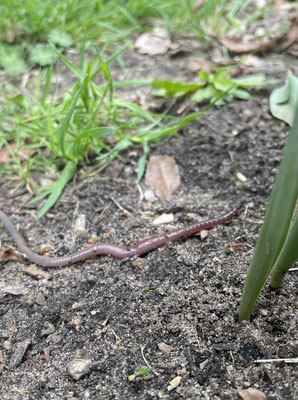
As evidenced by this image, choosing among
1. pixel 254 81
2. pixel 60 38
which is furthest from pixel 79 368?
pixel 60 38

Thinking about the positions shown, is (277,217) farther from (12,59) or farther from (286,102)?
(12,59)

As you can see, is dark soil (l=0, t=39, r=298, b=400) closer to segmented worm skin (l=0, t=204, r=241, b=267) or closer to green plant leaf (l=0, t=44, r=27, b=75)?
segmented worm skin (l=0, t=204, r=241, b=267)

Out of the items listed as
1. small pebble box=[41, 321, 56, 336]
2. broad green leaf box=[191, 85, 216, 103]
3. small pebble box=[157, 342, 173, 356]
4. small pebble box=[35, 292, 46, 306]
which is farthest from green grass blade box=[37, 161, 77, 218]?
small pebble box=[157, 342, 173, 356]

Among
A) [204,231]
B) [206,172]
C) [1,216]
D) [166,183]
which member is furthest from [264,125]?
[1,216]

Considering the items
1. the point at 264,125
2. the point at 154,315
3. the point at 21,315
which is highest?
the point at 264,125

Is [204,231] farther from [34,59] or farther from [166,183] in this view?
[34,59]

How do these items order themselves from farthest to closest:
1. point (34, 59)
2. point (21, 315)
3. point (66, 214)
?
point (34, 59) → point (66, 214) → point (21, 315)
